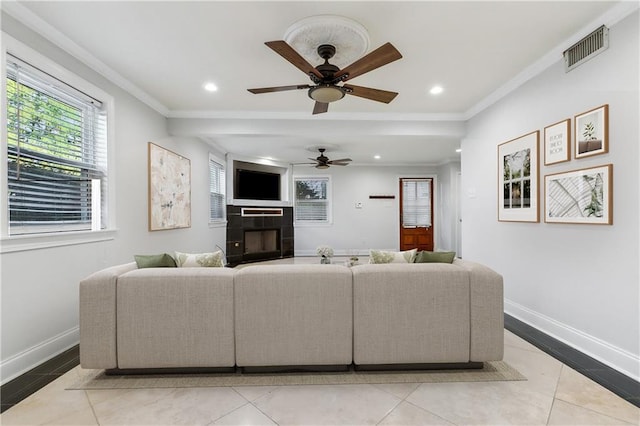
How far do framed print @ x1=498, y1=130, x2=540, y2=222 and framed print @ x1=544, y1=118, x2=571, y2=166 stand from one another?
134 millimetres

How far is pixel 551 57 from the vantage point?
2.87m

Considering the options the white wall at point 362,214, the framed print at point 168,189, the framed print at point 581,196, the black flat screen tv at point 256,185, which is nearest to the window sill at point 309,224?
the white wall at point 362,214

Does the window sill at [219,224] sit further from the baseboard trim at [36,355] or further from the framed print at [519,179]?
the framed print at [519,179]

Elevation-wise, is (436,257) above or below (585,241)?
below

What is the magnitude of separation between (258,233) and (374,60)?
5653mm

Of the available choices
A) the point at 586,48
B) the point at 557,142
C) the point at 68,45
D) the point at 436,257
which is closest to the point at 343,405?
the point at 436,257

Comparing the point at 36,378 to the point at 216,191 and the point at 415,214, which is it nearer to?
the point at 216,191

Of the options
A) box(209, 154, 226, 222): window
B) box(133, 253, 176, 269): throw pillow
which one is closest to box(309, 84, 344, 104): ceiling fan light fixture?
box(133, 253, 176, 269): throw pillow

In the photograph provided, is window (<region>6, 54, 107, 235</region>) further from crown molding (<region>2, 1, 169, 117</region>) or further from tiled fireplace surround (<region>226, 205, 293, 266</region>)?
tiled fireplace surround (<region>226, 205, 293, 266</region>)

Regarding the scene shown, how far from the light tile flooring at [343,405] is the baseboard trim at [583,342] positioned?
385 mm

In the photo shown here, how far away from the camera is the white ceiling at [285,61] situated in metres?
2.24

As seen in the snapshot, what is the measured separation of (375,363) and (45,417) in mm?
1979

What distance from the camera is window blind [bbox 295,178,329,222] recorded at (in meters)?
8.33

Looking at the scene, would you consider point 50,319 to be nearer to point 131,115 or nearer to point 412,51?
point 131,115
